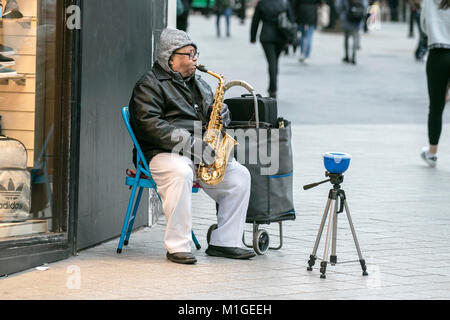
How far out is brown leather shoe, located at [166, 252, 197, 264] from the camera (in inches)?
238

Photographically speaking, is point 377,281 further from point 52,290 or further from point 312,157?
point 312,157

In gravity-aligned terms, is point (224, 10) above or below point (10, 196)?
above

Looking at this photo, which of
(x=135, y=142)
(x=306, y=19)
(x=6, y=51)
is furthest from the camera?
(x=306, y=19)

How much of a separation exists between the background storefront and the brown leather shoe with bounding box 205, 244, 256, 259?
0.83 meters

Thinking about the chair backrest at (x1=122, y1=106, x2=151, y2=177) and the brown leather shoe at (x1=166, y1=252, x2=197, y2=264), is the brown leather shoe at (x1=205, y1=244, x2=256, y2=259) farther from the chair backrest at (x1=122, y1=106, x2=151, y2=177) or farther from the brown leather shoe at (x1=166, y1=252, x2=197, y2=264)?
the chair backrest at (x1=122, y1=106, x2=151, y2=177)

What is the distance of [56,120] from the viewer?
611 cm

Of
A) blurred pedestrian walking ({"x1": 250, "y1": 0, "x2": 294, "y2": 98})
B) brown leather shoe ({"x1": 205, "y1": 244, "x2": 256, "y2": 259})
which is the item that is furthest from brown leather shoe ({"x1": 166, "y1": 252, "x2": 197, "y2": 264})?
blurred pedestrian walking ({"x1": 250, "y1": 0, "x2": 294, "y2": 98})

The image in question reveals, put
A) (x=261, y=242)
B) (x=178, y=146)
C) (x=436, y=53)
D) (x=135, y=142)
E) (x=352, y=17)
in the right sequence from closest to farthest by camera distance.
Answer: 1. (x=178, y=146)
2. (x=135, y=142)
3. (x=261, y=242)
4. (x=436, y=53)
5. (x=352, y=17)

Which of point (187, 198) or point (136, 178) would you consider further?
point (136, 178)

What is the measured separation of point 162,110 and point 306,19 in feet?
53.1

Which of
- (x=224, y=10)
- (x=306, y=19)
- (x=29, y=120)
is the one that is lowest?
(x=29, y=120)

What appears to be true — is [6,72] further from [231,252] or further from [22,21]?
[231,252]

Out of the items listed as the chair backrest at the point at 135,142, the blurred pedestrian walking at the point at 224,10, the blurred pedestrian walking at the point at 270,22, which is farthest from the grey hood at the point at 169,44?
the blurred pedestrian walking at the point at 224,10

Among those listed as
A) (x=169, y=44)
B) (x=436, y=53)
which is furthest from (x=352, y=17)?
(x=169, y=44)
